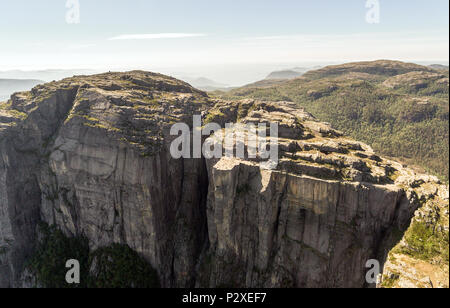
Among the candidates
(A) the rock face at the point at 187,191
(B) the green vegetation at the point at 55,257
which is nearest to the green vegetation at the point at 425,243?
(A) the rock face at the point at 187,191

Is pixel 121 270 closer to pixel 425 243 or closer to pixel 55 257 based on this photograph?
pixel 55 257

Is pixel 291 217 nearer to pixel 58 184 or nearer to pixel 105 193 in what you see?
pixel 105 193

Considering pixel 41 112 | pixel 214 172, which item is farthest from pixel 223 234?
pixel 41 112

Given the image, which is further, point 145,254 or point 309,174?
point 145,254

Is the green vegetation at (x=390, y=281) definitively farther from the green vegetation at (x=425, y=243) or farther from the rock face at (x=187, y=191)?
the rock face at (x=187, y=191)

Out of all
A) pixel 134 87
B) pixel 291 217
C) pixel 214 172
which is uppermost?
pixel 134 87

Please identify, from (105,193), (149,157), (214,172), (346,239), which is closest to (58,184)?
(105,193)

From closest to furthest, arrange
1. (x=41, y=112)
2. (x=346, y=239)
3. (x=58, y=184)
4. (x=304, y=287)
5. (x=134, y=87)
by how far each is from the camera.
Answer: (x=346, y=239) → (x=304, y=287) → (x=58, y=184) → (x=41, y=112) → (x=134, y=87)

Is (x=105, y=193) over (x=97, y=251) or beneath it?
over

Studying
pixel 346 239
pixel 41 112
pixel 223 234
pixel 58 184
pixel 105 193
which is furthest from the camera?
pixel 41 112
